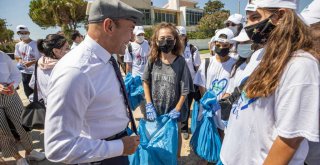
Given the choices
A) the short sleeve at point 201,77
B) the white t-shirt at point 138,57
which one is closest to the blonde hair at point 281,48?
the short sleeve at point 201,77

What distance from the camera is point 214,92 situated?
2.89 metres

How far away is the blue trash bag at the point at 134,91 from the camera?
417 cm

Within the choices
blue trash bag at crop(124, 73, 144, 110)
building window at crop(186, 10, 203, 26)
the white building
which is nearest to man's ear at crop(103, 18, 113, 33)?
blue trash bag at crop(124, 73, 144, 110)

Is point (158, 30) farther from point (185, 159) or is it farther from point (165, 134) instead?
point (185, 159)

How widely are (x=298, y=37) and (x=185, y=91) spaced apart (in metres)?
1.76

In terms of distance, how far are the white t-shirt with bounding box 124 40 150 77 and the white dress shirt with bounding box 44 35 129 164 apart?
3.50 meters

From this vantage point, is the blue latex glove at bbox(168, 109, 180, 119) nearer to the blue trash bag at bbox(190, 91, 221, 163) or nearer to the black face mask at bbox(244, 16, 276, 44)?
the blue trash bag at bbox(190, 91, 221, 163)

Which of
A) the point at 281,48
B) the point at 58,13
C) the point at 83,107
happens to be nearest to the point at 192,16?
the point at 58,13

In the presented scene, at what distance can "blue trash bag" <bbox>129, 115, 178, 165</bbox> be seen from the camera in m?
2.49

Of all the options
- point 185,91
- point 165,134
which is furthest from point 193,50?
point 165,134

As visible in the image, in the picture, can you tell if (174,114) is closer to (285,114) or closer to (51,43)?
(285,114)

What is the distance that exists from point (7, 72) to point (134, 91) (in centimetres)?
200

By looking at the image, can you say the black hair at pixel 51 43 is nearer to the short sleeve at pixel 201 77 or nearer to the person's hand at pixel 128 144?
the short sleeve at pixel 201 77

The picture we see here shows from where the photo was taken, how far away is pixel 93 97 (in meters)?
1.29
